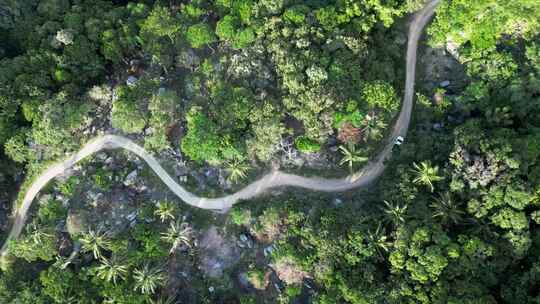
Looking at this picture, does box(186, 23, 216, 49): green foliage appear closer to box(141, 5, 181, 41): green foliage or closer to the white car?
box(141, 5, 181, 41): green foliage

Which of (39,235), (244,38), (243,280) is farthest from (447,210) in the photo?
(39,235)

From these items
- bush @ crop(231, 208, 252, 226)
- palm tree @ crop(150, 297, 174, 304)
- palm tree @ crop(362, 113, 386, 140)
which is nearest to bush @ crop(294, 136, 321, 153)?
palm tree @ crop(362, 113, 386, 140)

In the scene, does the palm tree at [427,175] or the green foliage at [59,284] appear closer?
the palm tree at [427,175]

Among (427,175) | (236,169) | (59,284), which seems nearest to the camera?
(427,175)

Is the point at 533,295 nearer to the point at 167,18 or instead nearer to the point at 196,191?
the point at 196,191

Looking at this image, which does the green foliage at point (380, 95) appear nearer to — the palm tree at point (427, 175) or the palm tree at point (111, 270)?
the palm tree at point (427, 175)

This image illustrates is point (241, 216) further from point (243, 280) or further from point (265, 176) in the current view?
Result: point (243, 280)

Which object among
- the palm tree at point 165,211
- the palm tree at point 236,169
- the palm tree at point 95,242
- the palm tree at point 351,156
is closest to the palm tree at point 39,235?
the palm tree at point 95,242
